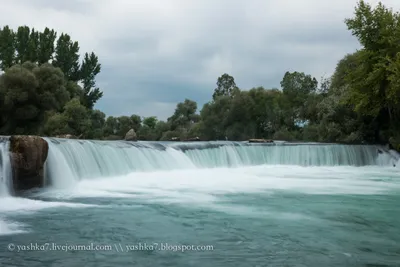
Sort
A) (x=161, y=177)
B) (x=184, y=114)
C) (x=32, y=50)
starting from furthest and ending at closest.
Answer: (x=184, y=114) < (x=32, y=50) < (x=161, y=177)

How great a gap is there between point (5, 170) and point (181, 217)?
556 centimetres

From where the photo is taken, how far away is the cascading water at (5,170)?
11.6 m

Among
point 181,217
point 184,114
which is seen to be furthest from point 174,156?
point 184,114

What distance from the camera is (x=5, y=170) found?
12.0 m

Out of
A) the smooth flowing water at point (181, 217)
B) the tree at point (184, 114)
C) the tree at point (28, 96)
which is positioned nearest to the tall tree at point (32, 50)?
the tree at point (28, 96)

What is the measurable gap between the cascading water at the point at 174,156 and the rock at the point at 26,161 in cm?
66

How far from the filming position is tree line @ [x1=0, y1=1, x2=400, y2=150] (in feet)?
90.0

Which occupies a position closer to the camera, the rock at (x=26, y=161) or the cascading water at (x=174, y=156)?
the rock at (x=26, y=161)

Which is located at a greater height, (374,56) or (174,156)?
(374,56)

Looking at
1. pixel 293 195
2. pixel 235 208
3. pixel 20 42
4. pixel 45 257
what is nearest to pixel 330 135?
pixel 293 195

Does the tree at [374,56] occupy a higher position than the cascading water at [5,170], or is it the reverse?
the tree at [374,56]

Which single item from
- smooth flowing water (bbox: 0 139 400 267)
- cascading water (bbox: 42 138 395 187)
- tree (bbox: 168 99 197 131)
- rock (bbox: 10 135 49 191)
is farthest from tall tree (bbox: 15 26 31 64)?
rock (bbox: 10 135 49 191)

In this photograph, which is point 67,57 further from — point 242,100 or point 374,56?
point 374,56

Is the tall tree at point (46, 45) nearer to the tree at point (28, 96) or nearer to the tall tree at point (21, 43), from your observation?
the tall tree at point (21, 43)
